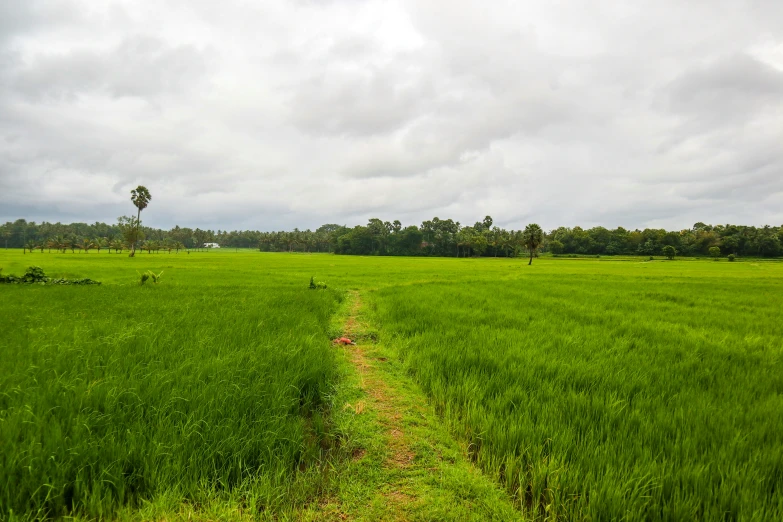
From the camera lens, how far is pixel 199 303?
10484mm

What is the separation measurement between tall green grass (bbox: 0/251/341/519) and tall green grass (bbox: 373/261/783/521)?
1908 millimetres

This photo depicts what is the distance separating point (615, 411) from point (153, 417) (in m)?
5.13

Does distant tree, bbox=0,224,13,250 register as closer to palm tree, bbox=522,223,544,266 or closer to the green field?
the green field

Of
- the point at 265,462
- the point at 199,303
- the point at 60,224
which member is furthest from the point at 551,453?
the point at 60,224

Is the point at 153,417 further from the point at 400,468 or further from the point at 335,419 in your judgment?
the point at 400,468

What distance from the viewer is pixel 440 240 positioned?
11625 centimetres

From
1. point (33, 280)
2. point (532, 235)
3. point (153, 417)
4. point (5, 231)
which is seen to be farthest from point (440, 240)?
point (5, 231)

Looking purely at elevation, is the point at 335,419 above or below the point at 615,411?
below

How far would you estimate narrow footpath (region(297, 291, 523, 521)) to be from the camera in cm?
245

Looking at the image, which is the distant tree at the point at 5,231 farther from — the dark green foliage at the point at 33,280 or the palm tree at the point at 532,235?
the palm tree at the point at 532,235

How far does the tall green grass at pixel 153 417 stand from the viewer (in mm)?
2375

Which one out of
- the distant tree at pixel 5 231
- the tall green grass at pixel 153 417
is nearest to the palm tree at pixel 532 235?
the tall green grass at pixel 153 417

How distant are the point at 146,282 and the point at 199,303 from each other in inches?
394

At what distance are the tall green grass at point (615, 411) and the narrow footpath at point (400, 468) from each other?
0.82 feet
